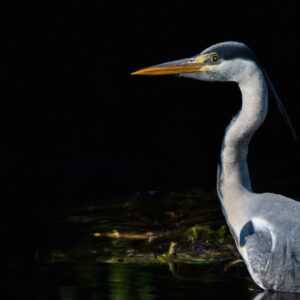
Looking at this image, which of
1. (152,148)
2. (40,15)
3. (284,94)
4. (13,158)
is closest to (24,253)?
(13,158)

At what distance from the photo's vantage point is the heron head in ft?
22.2

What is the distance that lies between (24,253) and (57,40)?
5.64m

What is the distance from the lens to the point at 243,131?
6754mm

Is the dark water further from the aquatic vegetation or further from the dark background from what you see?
the dark background

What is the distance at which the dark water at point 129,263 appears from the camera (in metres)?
6.40

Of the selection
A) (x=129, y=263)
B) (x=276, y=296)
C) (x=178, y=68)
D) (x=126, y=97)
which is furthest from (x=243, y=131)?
(x=126, y=97)

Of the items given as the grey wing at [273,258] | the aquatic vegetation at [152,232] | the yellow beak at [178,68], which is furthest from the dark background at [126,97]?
the grey wing at [273,258]

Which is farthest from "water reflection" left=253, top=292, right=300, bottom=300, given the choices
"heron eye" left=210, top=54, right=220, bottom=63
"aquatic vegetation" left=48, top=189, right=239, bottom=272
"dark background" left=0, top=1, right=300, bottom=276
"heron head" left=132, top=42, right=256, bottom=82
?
"dark background" left=0, top=1, right=300, bottom=276

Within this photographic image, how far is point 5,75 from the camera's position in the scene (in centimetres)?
1216

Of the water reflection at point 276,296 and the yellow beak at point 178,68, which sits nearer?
the water reflection at point 276,296

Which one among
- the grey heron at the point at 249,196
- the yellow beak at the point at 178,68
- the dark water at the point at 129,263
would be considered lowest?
the dark water at the point at 129,263

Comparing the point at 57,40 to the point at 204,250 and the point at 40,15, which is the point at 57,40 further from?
the point at 204,250

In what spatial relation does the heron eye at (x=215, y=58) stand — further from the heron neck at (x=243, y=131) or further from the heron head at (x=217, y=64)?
the heron neck at (x=243, y=131)

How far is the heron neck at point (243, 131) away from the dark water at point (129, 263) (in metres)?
0.64
